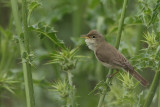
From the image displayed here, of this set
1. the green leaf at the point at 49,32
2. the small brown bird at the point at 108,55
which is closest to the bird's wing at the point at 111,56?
→ the small brown bird at the point at 108,55

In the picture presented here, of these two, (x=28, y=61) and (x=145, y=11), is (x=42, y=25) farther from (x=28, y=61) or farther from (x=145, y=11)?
(x=145, y=11)

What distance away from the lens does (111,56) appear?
394cm

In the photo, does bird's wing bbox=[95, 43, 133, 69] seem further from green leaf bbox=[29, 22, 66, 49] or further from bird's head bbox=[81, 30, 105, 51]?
green leaf bbox=[29, 22, 66, 49]

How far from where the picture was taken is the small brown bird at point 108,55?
3437 millimetres

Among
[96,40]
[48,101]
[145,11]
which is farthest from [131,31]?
[145,11]

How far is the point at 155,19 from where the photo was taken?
276 centimetres

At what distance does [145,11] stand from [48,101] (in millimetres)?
4201

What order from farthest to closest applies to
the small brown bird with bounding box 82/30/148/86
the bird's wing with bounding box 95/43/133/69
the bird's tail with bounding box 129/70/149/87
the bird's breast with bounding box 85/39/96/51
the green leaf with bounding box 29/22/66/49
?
the bird's breast with bounding box 85/39/96/51 < the bird's wing with bounding box 95/43/133/69 < the small brown bird with bounding box 82/30/148/86 < the bird's tail with bounding box 129/70/149/87 < the green leaf with bounding box 29/22/66/49

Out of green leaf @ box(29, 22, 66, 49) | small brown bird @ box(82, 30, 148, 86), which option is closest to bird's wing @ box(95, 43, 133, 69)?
small brown bird @ box(82, 30, 148, 86)

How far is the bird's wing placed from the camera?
363 cm

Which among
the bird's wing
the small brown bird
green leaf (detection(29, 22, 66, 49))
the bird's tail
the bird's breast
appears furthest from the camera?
the bird's breast

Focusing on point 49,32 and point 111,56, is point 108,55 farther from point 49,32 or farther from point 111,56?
point 49,32

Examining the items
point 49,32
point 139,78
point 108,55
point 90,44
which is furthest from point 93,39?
point 49,32

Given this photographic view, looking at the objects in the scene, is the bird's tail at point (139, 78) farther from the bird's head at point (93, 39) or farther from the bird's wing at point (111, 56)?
the bird's head at point (93, 39)
